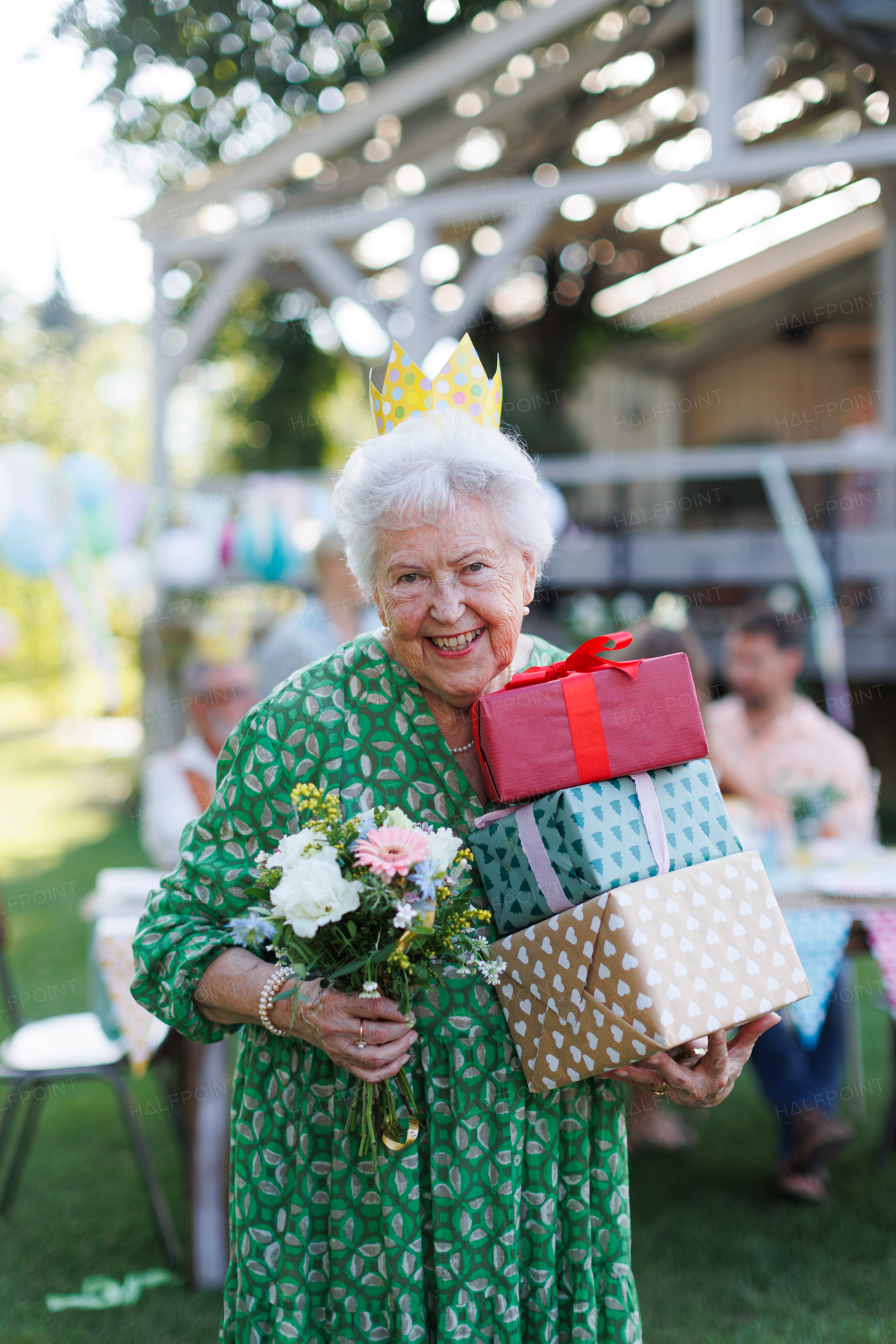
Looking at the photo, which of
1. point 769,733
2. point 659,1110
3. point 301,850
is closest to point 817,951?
point 659,1110

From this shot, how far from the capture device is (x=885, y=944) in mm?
3020

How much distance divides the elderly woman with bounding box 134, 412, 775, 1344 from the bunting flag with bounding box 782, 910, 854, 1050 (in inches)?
57.0

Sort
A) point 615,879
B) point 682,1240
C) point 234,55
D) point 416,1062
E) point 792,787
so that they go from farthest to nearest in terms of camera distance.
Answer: point 234,55 → point 792,787 → point 682,1240 → point 416,1062 → point 615,879

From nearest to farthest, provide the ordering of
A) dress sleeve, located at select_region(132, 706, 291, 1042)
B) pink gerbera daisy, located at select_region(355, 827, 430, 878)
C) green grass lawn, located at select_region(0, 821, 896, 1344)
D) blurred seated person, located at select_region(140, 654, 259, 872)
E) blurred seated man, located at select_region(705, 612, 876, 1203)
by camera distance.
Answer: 1. pink gerbera daisy, located at select_region(355, 827, 430, 878)
2. dress sleeve, located at select_region(132, 706, 291, 1042)
3. green grass lawn, located at select_region(0, 821, 896, 1344)
4. blurred seated man, located at select_region(705, 612, 876, 1203)
5. blurred seated person, located at select_region(140, 654, 259, 872)

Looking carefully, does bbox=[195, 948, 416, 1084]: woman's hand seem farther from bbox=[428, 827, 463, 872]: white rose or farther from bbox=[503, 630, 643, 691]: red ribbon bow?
bbox=[503, 630, 643, 691]: red ribbon bow

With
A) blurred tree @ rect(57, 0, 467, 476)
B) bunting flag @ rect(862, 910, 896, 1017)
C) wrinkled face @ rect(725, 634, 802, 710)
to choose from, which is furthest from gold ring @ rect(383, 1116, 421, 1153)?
blurred tree @ rect(57, 0, 467, 476)

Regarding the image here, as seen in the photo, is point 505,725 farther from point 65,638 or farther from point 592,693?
point 65,638

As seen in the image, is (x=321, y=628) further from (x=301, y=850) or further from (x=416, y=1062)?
(x=301, y=850)

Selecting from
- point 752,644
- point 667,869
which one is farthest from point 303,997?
point 752,644

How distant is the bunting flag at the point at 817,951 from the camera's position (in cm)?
287

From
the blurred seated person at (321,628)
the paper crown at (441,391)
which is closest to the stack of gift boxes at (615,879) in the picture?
the paper crown at (441,391)

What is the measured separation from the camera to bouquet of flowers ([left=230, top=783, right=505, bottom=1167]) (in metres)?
1.26

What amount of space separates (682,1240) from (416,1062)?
216 cm

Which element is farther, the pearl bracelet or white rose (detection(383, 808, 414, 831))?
the pearl bracelet
